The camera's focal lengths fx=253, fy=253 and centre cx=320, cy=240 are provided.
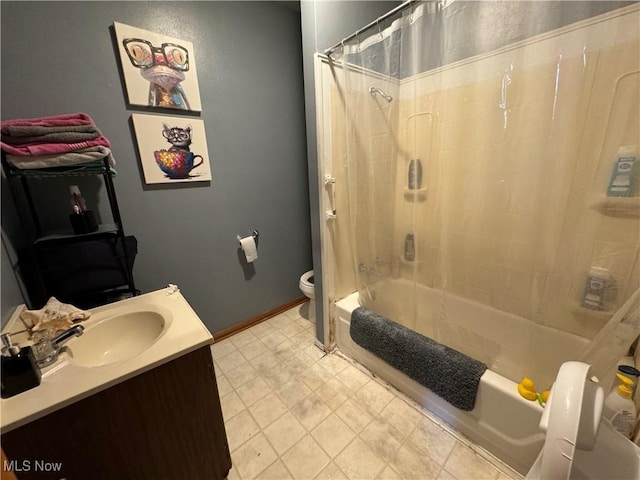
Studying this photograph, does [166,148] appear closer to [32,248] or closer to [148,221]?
[148,221]

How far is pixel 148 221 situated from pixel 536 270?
216 cm

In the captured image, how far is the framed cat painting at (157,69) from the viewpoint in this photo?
1.37m

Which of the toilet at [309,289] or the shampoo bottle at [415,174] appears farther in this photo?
the toilet at [309,289]

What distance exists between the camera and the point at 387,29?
4.26ft

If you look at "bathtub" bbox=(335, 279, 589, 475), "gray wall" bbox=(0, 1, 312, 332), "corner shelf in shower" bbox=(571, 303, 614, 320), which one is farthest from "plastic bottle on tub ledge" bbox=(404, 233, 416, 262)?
"gray wall" bbox=(0, 1, 312, 332)

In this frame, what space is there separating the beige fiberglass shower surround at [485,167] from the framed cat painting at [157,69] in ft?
2.70

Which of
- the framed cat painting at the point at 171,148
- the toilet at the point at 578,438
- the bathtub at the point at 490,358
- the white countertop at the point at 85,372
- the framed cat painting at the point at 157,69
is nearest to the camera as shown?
the toilet at the point at 578,438

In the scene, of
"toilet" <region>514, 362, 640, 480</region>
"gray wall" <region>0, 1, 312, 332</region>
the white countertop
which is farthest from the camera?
"gray wall" <region>0, 1, 312, 332</region>

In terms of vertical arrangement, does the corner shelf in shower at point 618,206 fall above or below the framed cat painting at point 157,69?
below

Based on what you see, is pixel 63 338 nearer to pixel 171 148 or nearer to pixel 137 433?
pixel 137 433

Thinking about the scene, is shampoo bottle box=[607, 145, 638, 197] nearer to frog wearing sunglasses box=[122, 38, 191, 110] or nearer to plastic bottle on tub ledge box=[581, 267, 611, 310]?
plastic bottle on tub ledge box=[581, 267, 611, 310]

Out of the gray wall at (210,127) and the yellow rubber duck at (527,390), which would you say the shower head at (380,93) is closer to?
the gray wall at (210,127)

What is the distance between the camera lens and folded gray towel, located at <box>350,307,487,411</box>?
3.80 feet

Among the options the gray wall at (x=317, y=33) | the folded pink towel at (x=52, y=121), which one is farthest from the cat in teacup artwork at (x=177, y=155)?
the gray wall at (x=317, y=33)
